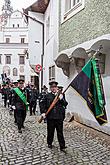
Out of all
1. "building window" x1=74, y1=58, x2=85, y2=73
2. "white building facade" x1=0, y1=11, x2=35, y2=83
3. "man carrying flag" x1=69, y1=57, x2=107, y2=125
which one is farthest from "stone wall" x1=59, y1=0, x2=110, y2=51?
"white building facade" x1=0, y1=11, x2=35, y2=83

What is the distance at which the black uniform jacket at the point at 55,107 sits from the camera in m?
7.12

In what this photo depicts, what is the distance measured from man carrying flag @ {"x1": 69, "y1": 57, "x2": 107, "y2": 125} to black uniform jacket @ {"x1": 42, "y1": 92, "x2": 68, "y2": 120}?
918 mm

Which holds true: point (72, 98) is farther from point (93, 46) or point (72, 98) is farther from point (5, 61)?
point (5, 61)

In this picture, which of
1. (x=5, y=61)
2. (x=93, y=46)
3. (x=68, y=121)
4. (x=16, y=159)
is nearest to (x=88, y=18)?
(x=93, y=46)

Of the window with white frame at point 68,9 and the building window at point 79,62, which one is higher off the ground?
the window with white frame at point 68,9

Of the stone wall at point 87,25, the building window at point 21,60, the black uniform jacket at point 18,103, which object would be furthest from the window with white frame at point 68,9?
the building window at point 21,60

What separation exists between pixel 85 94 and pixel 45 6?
14.7 metres

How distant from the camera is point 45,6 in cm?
1989

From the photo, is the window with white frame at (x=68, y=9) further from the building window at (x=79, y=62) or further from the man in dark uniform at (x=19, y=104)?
the man in dark uniform at (x=19, y=104)

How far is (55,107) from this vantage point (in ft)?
23.6

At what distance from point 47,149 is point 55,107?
104 centimetres

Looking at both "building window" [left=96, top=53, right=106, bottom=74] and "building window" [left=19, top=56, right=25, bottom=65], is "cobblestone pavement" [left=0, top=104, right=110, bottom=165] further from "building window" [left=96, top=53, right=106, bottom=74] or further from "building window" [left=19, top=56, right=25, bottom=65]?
"building window" [left=19, top=56, right=25, bottom=65]

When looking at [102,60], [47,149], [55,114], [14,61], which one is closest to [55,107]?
[55,114]

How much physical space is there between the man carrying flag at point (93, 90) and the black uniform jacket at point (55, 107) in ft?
3.01
